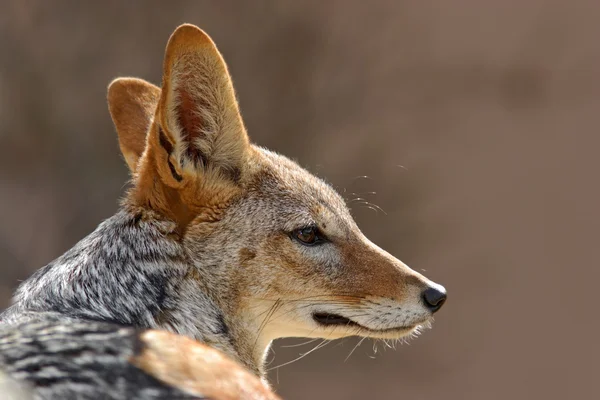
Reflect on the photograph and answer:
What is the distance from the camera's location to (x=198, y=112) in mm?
4230

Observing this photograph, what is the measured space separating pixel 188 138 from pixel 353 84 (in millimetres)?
6517

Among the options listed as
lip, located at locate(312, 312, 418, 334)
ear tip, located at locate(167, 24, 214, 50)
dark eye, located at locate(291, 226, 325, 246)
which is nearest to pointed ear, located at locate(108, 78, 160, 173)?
ear tip, located at locate(167, 24, 214, 50)

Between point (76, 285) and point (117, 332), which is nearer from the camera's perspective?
point (117, 332)

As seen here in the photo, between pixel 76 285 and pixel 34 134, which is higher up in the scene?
pixel 76 285

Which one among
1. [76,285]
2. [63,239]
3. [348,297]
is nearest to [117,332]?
[76,285]

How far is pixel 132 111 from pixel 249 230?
131 cm

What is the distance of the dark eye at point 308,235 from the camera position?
4.33 metres

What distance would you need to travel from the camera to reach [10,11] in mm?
10555

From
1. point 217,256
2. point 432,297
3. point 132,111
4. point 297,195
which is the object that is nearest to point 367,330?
point 432,297

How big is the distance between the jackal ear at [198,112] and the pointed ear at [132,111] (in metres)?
0.88

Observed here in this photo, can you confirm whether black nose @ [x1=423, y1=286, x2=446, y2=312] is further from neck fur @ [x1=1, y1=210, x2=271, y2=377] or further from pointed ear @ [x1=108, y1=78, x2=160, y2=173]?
pointed ear @ [x1=108, y1=78, x2=160, y2=173]

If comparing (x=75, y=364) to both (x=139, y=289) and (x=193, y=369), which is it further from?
(x=139, y=289)

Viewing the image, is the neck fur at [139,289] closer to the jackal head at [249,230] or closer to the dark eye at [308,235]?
the jackal head at [249,230]

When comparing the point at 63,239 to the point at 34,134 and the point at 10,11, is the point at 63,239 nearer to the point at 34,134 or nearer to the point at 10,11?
the point at 34,134
